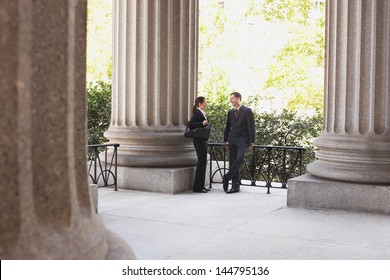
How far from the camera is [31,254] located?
2703mm

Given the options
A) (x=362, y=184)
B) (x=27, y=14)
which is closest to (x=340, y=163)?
(x=362, y=184)

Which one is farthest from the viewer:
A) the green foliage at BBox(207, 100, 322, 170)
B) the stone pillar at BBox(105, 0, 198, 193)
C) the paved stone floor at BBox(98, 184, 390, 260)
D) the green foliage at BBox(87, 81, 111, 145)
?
the green foliage at BBox(87, 81, 111, 145)

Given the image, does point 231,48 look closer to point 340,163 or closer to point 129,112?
point 129,112

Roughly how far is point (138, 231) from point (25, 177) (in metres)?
5.86

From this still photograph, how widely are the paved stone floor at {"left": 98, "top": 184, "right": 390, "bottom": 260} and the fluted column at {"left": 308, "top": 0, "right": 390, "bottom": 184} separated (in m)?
0.89

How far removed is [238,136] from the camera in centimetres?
1244

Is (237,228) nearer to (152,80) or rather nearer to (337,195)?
(337,195)

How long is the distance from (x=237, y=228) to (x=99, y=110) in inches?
512

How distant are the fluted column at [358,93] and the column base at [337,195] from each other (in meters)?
0.15

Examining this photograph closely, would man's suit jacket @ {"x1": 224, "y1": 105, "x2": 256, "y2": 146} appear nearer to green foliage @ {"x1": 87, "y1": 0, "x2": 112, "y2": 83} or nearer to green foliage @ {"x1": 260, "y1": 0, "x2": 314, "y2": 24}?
green foliage @ {"x1": 260, "y1": 0, "x2": 314, "y2": 24}

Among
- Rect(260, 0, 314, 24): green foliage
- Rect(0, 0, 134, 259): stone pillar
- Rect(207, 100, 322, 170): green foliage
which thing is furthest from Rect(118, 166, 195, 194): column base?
Rect(260, 0, 314, 24): green foliage

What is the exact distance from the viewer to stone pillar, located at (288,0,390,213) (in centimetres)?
1008

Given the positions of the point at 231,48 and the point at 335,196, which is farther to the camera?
the point at 231,48

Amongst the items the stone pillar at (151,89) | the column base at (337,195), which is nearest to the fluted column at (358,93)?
the column base at (337,195)
